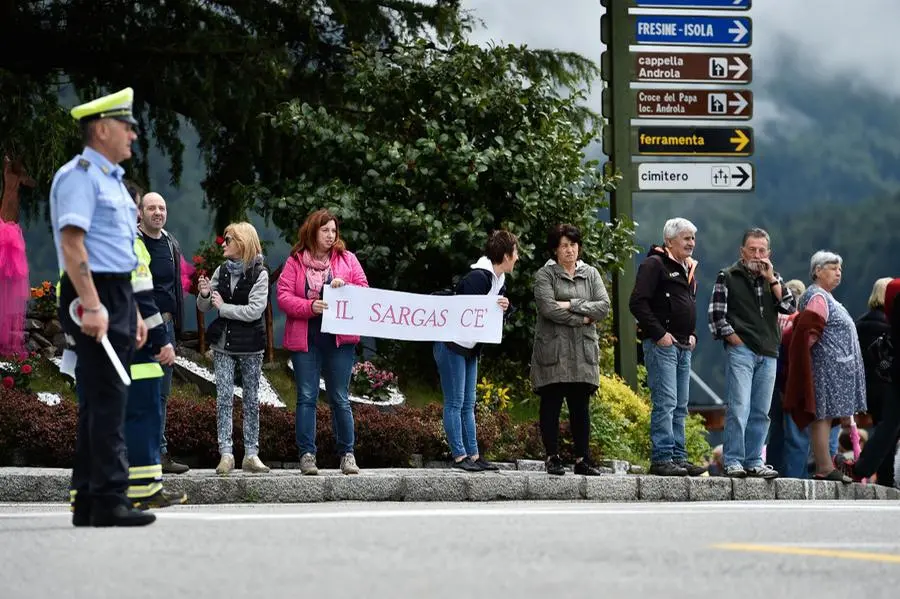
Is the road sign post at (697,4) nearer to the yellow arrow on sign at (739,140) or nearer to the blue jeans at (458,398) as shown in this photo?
the yellow arrow on sign at (739,140)

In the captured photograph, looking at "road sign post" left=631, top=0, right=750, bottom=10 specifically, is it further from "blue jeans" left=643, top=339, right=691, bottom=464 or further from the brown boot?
the brown boot

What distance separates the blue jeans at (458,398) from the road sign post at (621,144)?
475 centimetres

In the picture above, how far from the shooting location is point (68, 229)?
6.74 m

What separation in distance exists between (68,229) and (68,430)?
5.53m

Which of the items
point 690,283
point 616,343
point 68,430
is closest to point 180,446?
point 68,430

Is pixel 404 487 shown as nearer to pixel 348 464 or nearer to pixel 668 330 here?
pixel 348 464

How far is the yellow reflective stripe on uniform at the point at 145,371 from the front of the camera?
25.6ft

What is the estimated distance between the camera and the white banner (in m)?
11.3

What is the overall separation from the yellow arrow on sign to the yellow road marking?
10756 millimetres

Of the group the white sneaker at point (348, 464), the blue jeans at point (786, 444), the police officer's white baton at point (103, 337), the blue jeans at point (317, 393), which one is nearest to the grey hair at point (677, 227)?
the blue jeans at point (786, 444)

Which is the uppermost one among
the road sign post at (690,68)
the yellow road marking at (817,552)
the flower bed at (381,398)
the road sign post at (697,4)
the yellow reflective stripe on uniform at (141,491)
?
the road sign post at (697,4)

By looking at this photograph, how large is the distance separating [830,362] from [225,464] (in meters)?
5.20

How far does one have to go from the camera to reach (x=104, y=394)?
22.4 ft

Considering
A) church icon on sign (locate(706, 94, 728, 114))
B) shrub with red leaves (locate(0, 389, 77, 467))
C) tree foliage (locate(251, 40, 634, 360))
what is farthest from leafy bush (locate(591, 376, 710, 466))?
shrub with red leaves (locate(0, 389, 77, 467))
